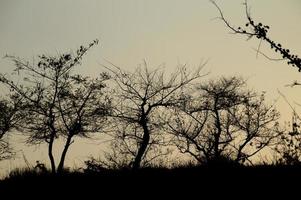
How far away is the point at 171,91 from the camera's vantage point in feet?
94.3

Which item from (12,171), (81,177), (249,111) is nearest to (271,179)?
(81,177)

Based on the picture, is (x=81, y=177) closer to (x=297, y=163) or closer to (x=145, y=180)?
(x=145, y=180)

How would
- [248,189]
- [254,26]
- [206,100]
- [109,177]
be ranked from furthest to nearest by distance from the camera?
[206,100]
[109,177]
[254,26]
[248,189]

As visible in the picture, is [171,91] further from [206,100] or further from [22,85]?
[22,85]

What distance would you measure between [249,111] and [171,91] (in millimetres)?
13773

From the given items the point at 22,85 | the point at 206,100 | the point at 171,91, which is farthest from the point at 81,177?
the point at 206,100

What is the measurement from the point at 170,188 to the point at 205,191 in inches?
30.0

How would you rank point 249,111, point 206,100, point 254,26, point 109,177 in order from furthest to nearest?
1. point 249,111
2. point 206,100
3. point 109,177
4. point 254,26

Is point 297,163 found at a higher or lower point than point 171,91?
lower

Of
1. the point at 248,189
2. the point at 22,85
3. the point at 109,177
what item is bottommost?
the point at 248,189

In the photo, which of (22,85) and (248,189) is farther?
(22,85)

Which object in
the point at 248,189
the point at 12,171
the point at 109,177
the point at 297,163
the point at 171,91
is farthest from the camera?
the point at 171,91

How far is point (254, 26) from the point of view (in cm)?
802

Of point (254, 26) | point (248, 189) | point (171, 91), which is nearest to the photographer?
point (248, 189)
